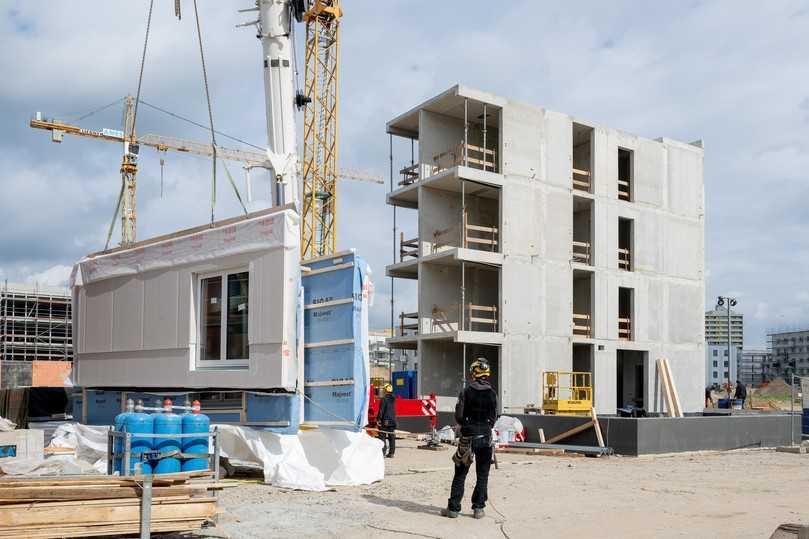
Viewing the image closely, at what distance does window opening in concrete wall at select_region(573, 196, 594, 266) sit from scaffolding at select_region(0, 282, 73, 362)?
1721 inches

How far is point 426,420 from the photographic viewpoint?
27.2m

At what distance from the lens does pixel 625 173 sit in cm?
3934

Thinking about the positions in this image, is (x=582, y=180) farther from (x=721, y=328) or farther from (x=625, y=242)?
(x=721, y=328)

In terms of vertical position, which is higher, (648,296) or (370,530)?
(648,296)

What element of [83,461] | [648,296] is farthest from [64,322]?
[83,461]

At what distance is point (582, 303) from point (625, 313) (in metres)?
2.57

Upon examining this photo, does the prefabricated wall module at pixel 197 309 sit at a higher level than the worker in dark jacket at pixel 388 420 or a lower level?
higher

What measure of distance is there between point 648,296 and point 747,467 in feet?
66.4

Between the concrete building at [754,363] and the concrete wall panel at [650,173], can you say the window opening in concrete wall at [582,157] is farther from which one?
the concrete building at [754,363]

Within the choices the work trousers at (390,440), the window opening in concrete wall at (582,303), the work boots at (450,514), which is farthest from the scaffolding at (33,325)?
the work boots at (450,514)

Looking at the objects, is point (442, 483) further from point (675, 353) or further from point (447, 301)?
point (675, 353)

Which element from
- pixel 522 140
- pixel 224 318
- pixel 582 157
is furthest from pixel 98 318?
pixel 582 157

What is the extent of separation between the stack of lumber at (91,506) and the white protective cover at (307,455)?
12.6 feet

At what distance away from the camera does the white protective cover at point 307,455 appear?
11.9 m
